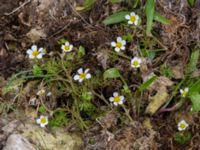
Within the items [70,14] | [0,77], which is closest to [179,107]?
[70,14]

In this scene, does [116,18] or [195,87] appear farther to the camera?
[116,18]

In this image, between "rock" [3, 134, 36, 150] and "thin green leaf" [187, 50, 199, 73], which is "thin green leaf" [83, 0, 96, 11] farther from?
Result: "rock" [3, 134, 36, 150]

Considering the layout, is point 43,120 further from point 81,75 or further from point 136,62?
point 136,62

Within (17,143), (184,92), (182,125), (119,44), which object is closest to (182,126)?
(182,125)

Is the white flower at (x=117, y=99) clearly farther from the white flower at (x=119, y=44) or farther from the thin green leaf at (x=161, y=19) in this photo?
the thin green leaf at (x=161, y=19)

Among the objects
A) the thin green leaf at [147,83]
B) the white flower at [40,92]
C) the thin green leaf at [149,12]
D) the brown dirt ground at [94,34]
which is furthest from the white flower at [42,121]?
the thin green leaf at [149,12]

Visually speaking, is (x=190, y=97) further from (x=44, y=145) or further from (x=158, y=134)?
(x=44, y=145)
